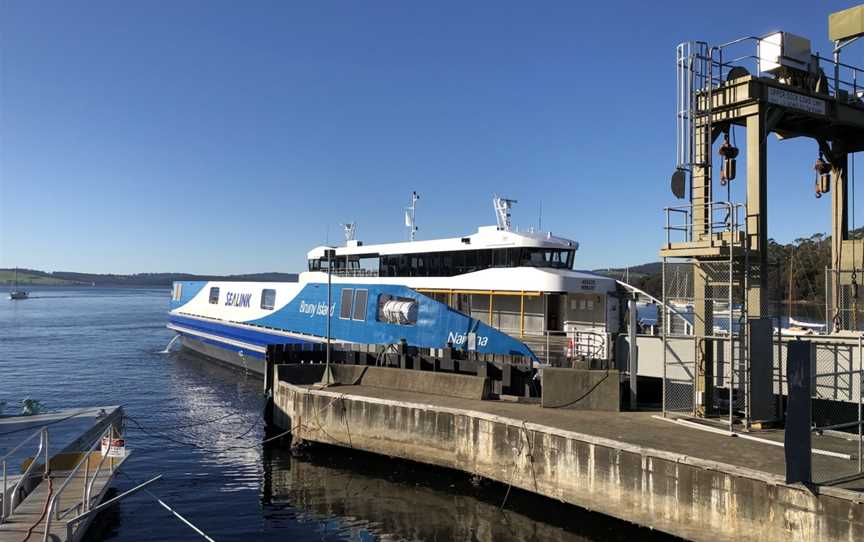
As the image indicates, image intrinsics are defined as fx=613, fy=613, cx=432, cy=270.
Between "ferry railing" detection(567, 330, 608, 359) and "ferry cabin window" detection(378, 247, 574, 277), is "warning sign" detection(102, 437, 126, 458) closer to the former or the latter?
"ferry railing" detection(567, 330, 608, 359)

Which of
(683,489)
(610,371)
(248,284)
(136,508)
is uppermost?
(248,284)

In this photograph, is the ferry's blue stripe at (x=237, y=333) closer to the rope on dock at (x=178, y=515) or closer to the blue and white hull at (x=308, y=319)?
the blue and white hull at (x=308, y=319)

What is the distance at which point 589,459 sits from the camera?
1098cm

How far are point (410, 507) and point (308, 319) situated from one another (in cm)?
1605

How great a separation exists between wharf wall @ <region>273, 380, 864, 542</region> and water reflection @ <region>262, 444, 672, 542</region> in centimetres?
29

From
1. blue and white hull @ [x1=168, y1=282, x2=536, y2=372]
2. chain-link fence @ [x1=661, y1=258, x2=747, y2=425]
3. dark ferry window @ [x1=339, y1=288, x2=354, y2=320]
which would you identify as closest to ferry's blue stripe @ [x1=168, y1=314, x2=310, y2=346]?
blue and white hull @ [x1=168, y1=282, x2=536, y2=372]

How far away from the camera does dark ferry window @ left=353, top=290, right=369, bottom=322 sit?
2439 cm

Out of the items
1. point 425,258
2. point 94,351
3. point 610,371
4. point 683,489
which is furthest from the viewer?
point 94,351

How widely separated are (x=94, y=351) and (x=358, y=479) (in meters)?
32.8

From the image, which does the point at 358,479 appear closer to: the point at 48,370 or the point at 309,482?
the point at 309,482

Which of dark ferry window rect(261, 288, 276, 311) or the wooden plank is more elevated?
dark ferry window rect(261, 288, 276, 311)

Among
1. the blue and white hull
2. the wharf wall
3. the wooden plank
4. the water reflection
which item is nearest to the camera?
the wharf wall

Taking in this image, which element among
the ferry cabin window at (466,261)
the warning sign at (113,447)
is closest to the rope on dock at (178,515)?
the warning sign at (113,447)

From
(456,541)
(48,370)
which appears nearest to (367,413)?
(456,541)
